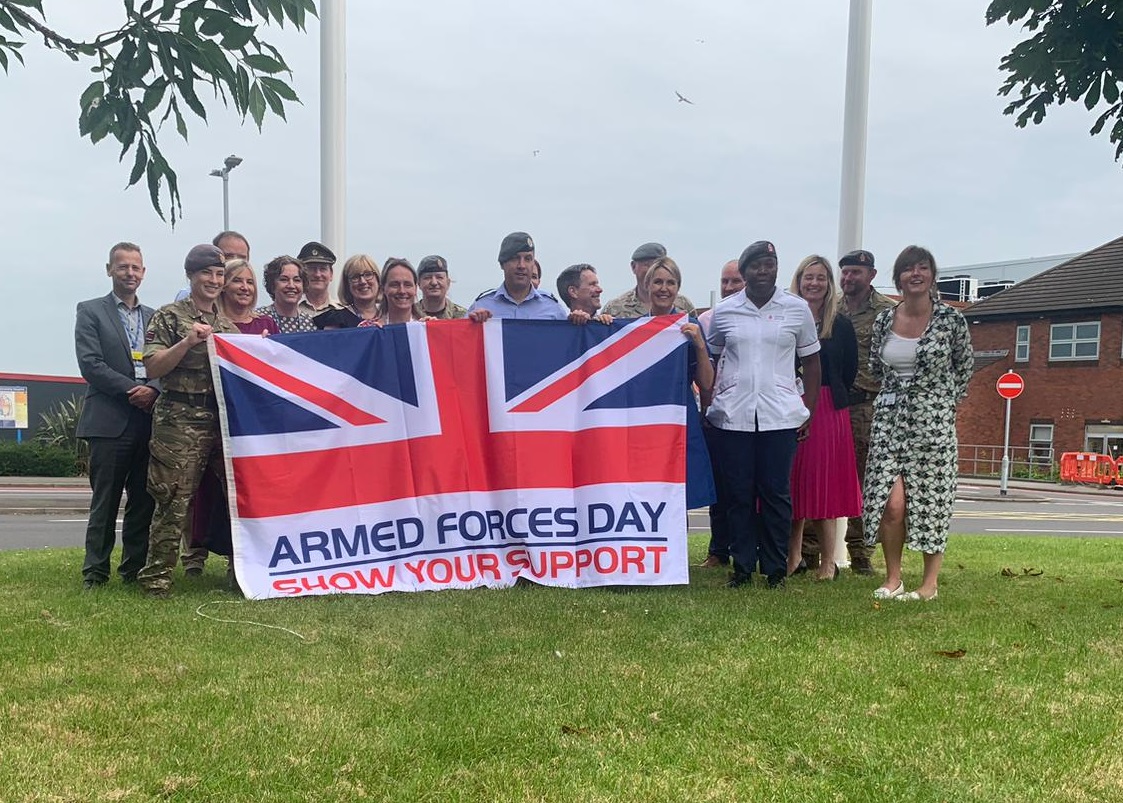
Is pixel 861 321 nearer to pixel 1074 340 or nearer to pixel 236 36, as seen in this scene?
pixel 236 36

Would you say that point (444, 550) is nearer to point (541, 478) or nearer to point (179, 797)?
point (541, 478)

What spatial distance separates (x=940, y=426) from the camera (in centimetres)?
525

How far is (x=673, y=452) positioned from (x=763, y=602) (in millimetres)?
1175

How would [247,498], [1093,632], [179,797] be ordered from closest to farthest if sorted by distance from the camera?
[179,797], [1093,632], [247,498]

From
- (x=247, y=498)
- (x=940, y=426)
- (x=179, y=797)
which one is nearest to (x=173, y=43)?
(x=179, y=797)

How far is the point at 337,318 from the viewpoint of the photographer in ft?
20.1

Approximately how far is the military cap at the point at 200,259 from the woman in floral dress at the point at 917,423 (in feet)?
13.4

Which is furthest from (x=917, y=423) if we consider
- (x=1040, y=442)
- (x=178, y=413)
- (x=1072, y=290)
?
(x=1072, y=290)

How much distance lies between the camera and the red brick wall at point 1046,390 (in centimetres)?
3033

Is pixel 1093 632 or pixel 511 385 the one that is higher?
pixel 511 385

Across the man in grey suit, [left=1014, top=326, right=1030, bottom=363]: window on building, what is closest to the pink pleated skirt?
the man in grey suit

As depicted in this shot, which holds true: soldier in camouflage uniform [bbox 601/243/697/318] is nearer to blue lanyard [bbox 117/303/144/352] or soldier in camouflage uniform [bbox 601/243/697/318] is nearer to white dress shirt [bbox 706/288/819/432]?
white dress shirt [bbox 706/288/819/432]

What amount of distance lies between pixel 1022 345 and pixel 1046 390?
1996mm

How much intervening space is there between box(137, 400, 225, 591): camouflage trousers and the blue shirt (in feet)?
6.59
